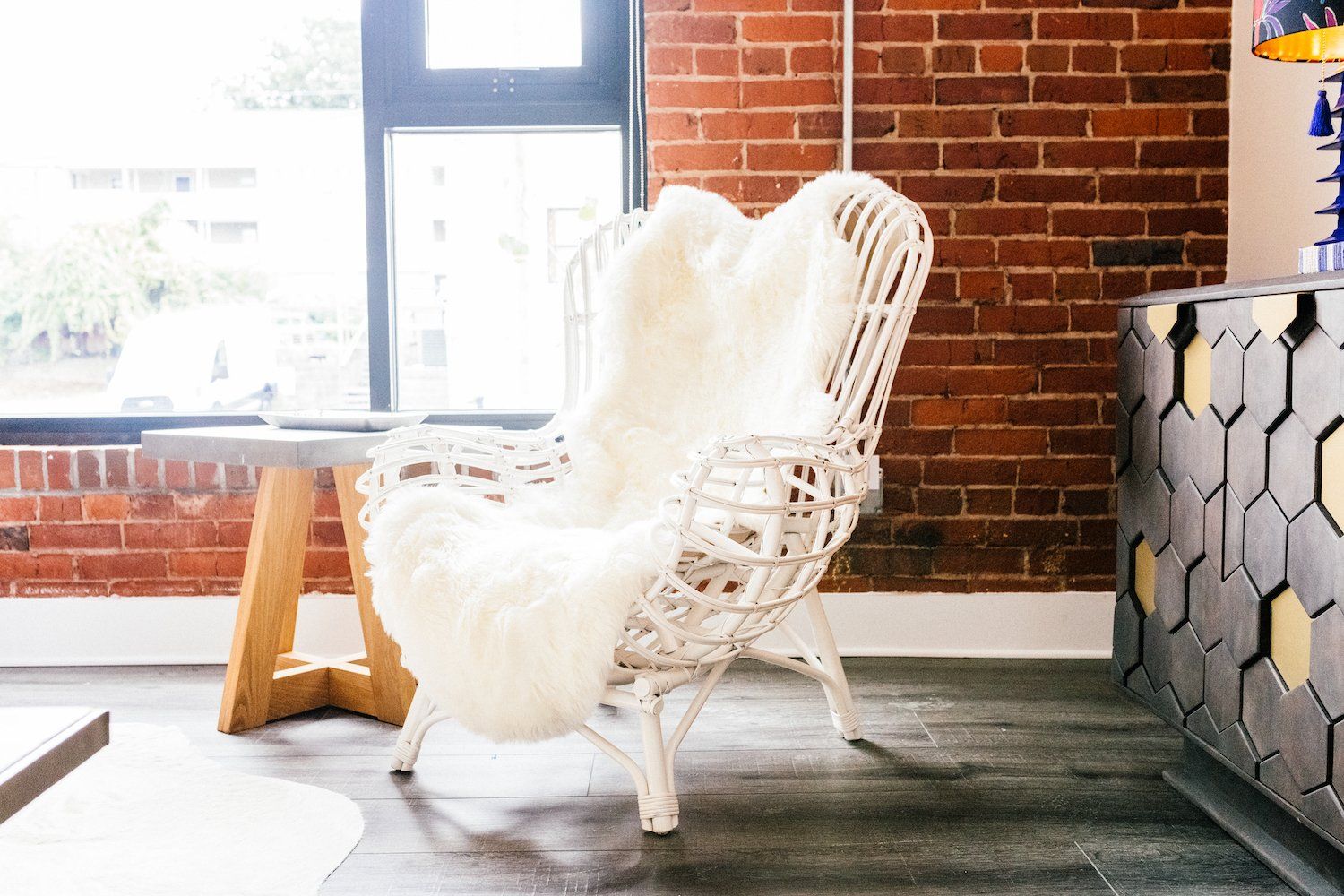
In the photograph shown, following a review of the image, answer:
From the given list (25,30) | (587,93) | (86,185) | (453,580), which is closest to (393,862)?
(453,580)

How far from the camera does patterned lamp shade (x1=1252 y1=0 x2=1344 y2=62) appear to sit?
1473 millimetres

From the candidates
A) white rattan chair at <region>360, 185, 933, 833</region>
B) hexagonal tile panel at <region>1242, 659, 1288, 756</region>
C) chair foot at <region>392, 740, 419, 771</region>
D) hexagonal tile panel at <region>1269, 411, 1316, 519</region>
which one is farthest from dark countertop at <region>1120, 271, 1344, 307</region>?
chair foot at <region>392, 740, 419, 771</region>

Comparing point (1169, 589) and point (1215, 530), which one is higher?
point (1215, 530)

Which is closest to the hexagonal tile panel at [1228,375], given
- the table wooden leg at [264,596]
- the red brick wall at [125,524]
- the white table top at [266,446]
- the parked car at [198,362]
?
the white table top at [266,446]

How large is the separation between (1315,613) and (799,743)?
0.99 metres

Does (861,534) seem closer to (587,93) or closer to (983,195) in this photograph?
(983,195)

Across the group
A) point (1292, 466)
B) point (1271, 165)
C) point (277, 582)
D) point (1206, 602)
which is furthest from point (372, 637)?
point (1271, 165)

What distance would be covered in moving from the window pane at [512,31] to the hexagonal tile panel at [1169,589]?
1.90m

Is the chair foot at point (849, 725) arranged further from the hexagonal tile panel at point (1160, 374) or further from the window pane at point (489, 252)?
the window pane at point (489, 252)

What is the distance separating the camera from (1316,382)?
127 centimetres

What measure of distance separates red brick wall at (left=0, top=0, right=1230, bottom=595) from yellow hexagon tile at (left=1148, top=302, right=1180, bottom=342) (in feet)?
2.83

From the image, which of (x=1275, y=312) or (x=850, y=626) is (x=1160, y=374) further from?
(x=850, y=626)

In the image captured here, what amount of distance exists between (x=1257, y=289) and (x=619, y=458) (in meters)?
1.13

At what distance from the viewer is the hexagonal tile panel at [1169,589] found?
162 cm
